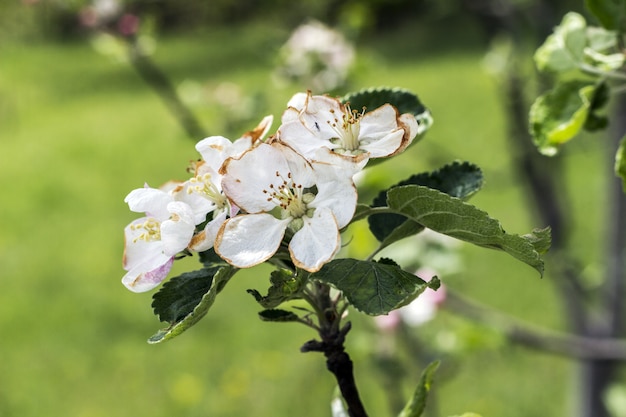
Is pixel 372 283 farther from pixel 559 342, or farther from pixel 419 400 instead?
pixel 559 342

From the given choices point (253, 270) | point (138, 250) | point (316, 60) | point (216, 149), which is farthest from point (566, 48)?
point (253, 270)

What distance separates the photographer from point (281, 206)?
81 cm

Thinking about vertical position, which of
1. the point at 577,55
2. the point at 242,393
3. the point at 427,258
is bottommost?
the point at 242,393

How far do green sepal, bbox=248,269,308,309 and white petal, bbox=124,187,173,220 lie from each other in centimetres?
13

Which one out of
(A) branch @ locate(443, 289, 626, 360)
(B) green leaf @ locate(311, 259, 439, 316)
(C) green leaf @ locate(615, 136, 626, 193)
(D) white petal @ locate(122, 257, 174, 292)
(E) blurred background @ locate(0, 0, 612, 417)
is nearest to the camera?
(B) green leaf @ locate(311, 259, 439, 316)

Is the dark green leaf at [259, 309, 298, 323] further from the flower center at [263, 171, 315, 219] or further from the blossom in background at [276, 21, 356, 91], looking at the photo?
the blossom in background at [276, 21, 356, 91]

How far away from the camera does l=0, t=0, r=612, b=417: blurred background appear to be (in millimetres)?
2891

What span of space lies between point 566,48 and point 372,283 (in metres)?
0.44

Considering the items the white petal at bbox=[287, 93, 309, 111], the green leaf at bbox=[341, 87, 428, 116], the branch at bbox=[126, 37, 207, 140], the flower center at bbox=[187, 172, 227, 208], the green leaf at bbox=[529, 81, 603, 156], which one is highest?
the white petal at bbox=[287, 93, 309, 111]

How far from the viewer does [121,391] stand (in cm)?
430

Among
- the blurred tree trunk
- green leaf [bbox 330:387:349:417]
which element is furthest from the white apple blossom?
the blurred tree trunk

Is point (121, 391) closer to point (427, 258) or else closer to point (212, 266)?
point (427, 258)

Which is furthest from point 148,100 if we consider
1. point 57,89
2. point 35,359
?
point 35,359

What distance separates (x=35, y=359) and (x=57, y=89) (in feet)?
27.5
